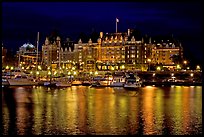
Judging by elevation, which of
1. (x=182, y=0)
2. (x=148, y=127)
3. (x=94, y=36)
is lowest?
(x=148, y=127)

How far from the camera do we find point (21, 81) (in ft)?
155

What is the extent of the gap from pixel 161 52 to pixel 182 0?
242 ft

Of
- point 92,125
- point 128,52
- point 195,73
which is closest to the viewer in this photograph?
point 92,125

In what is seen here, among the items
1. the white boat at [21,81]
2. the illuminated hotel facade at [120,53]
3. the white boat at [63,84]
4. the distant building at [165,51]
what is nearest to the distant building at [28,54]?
the illuminated hotel facade at [120,53]

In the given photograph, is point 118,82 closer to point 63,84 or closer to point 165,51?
point 63,84

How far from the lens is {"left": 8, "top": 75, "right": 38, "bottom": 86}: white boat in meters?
46.6

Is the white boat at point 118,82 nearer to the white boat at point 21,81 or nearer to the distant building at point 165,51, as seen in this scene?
the white boat at point 21,81

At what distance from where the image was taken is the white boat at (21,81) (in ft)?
153

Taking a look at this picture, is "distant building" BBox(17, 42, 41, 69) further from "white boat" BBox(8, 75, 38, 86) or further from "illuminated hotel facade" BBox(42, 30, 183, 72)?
"white boat" BBox(8, 75, 38, 86)

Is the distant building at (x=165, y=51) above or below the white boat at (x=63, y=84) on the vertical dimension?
above

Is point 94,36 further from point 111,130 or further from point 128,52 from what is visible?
point 111,130

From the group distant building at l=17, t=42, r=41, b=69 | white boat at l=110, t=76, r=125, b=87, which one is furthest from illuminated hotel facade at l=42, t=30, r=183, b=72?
white boat at l=110, t=76, r=125, b=87

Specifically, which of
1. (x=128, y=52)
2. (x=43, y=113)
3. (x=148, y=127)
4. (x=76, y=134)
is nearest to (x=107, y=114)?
(x=43, y=113)

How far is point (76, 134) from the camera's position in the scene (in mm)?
12094
